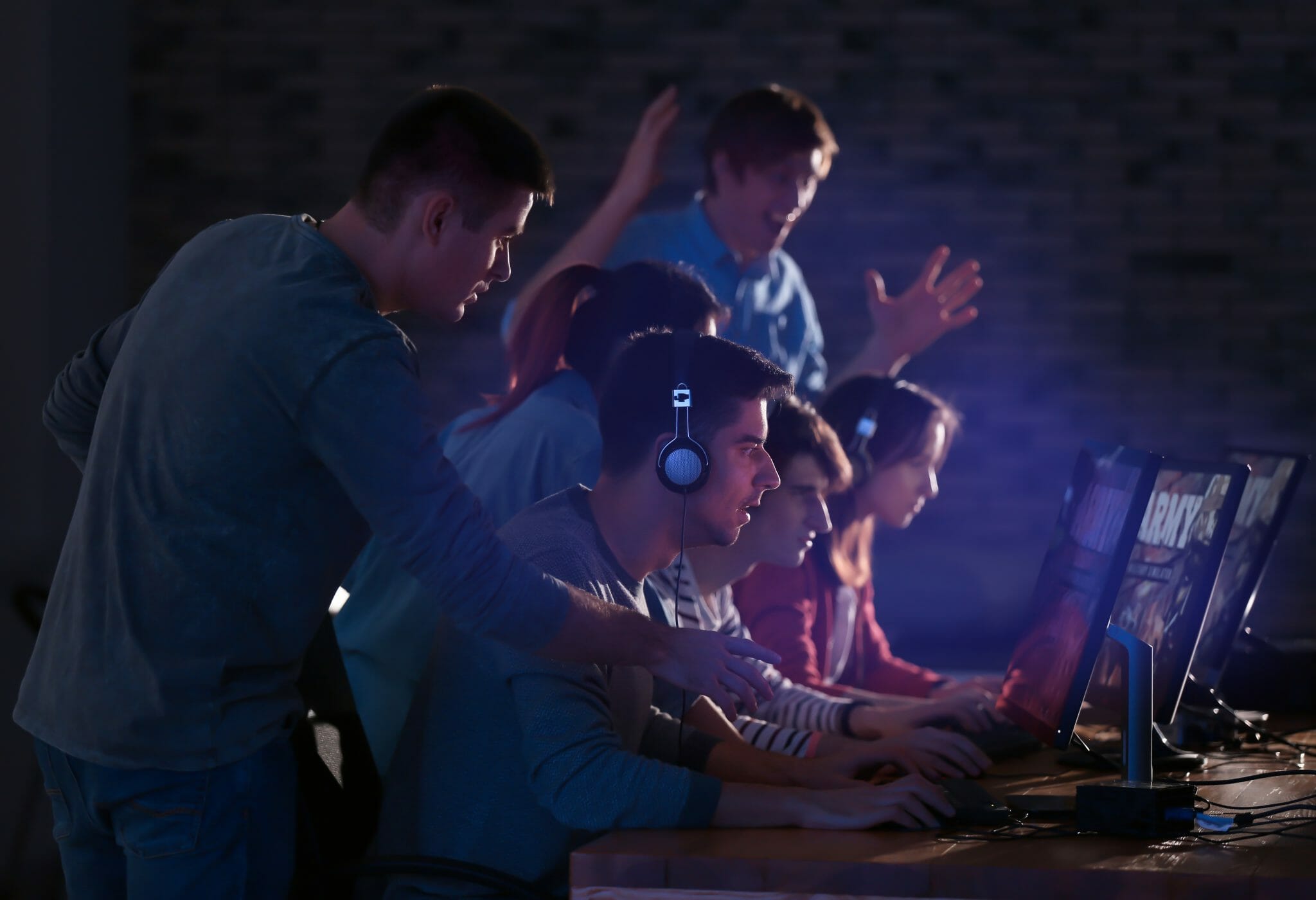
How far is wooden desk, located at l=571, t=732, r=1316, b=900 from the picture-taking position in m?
1.16

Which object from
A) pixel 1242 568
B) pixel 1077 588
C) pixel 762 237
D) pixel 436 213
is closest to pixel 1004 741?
pixel 1077 588

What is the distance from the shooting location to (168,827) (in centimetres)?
133

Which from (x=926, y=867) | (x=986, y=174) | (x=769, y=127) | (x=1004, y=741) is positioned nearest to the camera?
(x=926, y=867)

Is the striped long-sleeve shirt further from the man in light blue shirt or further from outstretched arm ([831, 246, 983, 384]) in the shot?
outstretched arm ([831, 246, 983, 384])

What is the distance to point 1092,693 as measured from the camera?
70.6 inches

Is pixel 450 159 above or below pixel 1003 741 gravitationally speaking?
above

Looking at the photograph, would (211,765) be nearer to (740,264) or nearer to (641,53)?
(740,264)

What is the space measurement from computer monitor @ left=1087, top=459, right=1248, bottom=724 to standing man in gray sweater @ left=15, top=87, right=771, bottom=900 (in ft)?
2.04

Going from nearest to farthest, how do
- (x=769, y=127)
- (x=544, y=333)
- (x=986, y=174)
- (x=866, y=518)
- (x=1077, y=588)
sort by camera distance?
(x=1077, y=588) → (x=544, y=333) → (x=866, y=518) → (x=769, y=127) → (x=986, y=174)

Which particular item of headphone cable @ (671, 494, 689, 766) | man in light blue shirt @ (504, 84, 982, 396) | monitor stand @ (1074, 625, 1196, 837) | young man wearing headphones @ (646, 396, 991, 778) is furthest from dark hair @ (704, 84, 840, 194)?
monitor stand @ (1074, 625, 1196, 837)

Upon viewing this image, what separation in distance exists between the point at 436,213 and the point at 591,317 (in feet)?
2.26

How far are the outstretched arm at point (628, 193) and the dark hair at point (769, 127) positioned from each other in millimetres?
313

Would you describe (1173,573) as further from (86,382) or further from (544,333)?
(86,382)

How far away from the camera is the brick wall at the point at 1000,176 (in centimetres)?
386
